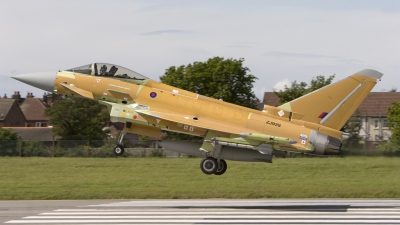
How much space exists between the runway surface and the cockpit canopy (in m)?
5.15

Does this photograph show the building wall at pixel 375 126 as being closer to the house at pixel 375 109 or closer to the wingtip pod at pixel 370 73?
the house at pixel 375 109

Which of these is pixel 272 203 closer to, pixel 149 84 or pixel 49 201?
pixel 149 84

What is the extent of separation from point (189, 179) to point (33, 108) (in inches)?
2594

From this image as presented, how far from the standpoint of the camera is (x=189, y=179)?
34000mm

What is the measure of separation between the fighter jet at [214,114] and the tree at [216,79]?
2809 centimetres

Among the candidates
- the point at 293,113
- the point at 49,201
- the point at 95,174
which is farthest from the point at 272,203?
the point at 95,174

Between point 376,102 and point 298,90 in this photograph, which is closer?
point 298,90

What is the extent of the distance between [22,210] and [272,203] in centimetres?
1017

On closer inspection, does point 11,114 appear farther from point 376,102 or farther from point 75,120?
point 376,102

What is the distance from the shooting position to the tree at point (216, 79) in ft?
177

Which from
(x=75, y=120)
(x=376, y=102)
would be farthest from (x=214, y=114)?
(x=376, y=102)

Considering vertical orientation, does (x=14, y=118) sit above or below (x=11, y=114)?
below

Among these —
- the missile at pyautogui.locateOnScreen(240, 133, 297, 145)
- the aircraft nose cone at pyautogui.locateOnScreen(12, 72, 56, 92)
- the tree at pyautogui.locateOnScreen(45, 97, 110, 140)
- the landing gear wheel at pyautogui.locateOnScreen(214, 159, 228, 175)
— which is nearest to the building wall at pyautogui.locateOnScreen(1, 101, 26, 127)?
the tree at pyautogui.locateOnScreen(45, 97, 110, 140)

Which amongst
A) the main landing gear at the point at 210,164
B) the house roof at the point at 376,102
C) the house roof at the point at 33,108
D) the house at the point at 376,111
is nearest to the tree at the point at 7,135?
the main landing gear at the point at 210,164
